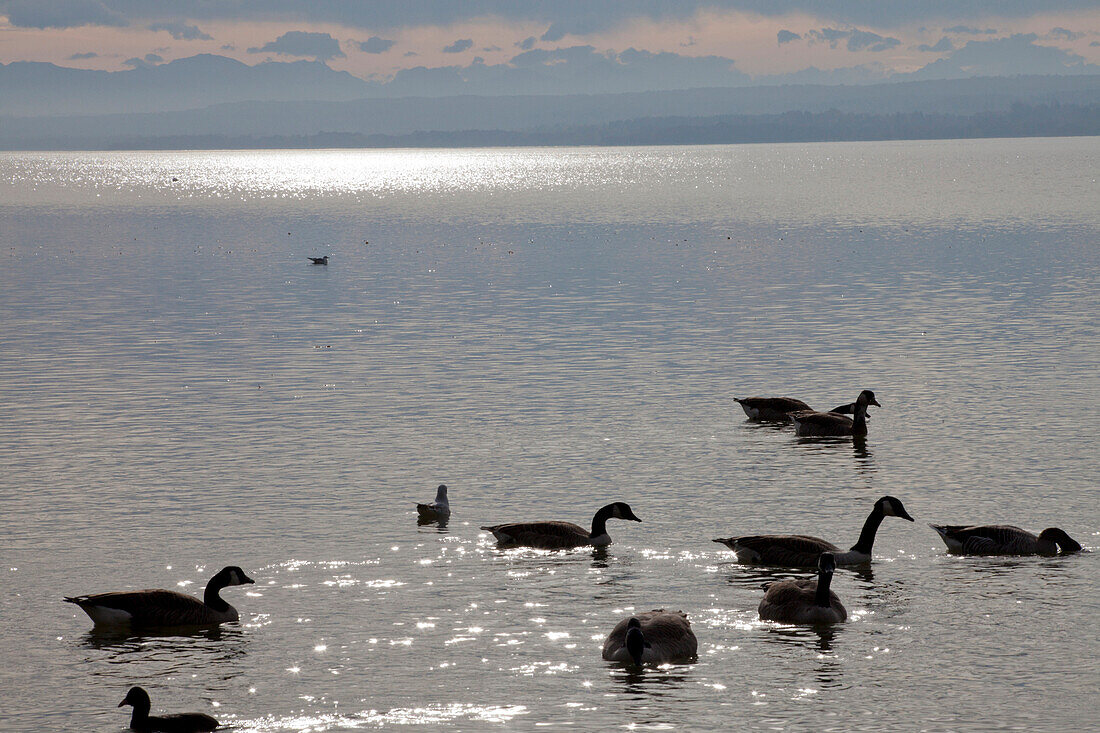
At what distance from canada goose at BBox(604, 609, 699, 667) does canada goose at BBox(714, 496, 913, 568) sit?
14.3ft

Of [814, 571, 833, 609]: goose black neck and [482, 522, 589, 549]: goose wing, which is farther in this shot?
[482, 522, 589, 549]: goose wing

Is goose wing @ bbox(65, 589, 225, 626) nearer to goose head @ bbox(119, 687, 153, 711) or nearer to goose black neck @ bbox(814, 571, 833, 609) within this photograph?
goose head @ bbox(119, 687, 153, 711)

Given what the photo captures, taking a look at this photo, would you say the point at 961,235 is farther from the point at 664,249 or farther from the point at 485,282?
the point at 485,282

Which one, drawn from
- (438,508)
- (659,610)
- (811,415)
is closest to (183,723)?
(659,610)

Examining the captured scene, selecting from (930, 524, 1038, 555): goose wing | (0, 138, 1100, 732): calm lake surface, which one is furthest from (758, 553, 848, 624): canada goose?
(930, 524, 1038, 555): goose wing

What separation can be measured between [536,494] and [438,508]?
9.53 ft

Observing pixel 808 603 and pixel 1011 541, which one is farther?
pixel 1011 541

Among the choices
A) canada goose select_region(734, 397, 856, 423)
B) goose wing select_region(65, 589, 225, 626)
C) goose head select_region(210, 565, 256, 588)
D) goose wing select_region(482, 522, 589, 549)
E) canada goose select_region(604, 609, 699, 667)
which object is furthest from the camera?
canada goose select_region(734, 397, 856, 423)

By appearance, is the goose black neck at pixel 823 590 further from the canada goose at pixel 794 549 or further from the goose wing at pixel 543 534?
the goose wing at pixel 543 534

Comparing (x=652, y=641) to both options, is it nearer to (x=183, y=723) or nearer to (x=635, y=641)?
(x=635, y=641)

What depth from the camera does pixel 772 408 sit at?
35.2 metres

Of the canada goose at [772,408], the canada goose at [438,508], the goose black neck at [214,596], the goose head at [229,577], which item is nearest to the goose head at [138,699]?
the goose black neck at [214,596]

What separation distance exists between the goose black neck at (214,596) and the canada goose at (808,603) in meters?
7.96

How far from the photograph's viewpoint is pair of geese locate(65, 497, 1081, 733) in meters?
18.0
